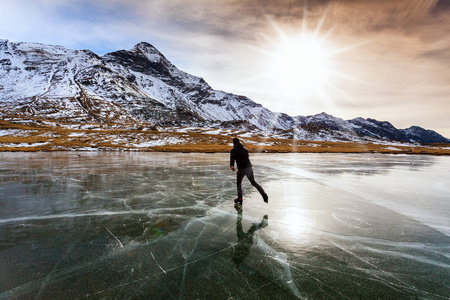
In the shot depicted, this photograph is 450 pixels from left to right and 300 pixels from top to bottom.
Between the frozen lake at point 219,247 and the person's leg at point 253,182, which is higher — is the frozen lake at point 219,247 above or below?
below

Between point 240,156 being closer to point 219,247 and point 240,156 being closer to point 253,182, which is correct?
point 253,182

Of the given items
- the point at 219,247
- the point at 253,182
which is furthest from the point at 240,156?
the point at 219,247

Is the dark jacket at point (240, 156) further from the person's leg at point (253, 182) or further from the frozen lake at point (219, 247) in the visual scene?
the frozen lake at point (219, 247)

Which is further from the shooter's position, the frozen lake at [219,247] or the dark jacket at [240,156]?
the dark jacket at [240,156]

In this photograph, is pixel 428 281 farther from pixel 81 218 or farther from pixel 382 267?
pixel 81 218

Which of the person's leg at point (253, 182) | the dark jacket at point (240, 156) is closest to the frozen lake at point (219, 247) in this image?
the person's leg at point (253, 182)

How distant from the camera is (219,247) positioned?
4.65 meters

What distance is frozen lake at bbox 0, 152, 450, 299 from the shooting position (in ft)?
11.1

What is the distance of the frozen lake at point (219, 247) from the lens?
3.38 metres

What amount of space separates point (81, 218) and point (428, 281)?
7.80m

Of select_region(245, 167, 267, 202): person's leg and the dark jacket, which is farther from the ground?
the dark jacket

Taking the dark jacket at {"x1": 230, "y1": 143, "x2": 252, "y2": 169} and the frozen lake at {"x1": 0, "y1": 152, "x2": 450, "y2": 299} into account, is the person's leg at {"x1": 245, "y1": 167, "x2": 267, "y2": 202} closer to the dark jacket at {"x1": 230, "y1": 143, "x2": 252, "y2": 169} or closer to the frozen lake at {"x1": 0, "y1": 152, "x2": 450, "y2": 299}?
the dark jacket at {"x1": 230, "y1": 143, "x2": 252, "y2": 169}

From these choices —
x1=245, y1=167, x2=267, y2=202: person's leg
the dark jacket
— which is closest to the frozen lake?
x1=245, y1=167, x2=267, y2=202: person's leg

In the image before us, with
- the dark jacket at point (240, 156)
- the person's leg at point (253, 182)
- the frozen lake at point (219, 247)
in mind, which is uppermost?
the dark jacket at point (240, 156)
